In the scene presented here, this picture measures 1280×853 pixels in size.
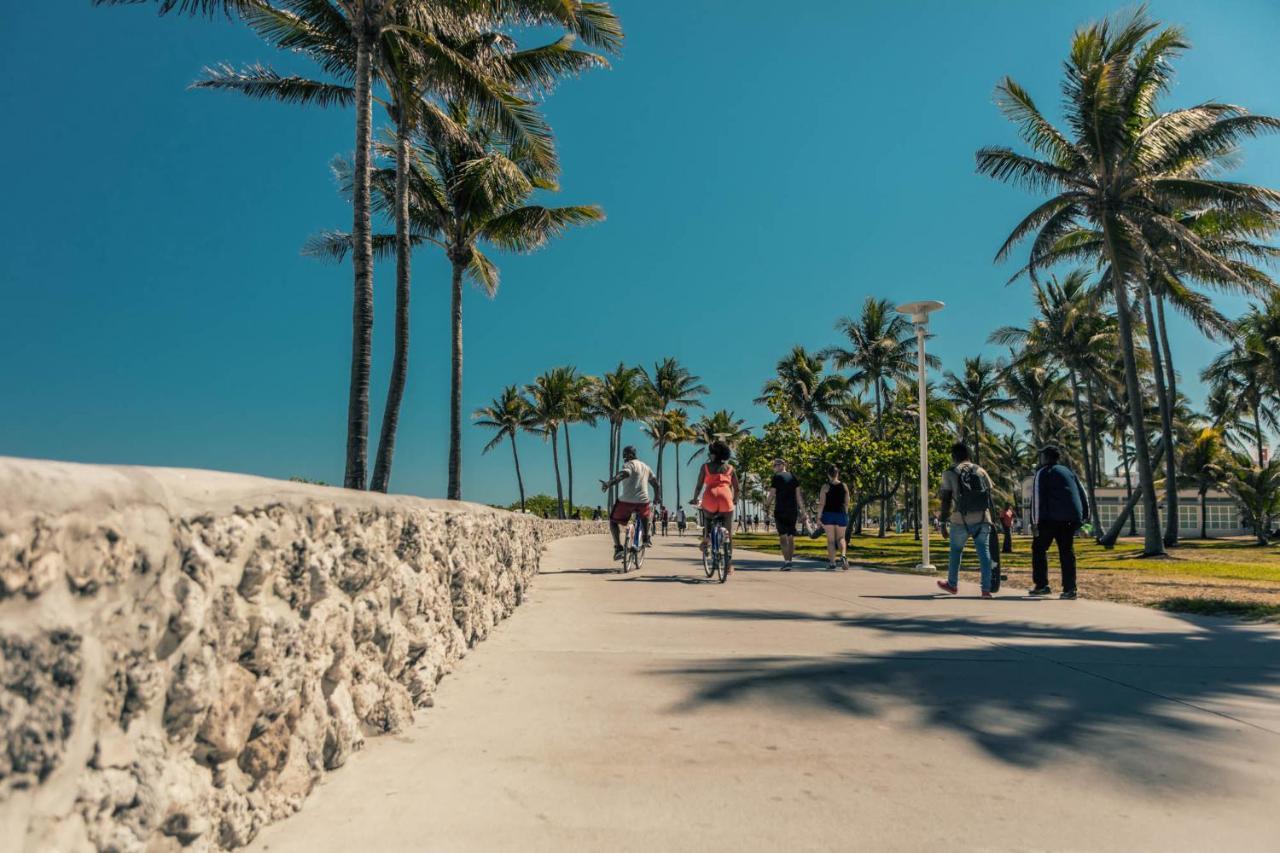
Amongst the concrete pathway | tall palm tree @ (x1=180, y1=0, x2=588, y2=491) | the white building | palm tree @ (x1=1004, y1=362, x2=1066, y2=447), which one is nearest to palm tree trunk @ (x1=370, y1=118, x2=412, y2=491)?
tall palm tree @ (x1=180, y1=0, x2=588, y2=491)

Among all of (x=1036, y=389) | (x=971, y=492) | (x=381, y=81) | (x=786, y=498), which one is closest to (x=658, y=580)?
(x=786, y=498)

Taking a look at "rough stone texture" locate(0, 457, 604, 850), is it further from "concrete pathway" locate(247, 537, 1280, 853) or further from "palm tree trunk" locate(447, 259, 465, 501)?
"palm tree trunk" locate(447, 259, 465, 501)

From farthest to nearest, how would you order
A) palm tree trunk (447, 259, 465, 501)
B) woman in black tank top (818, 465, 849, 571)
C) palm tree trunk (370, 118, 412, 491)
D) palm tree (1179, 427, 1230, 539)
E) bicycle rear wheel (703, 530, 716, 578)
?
palm tree (1179, 427, 1230, 539) → palm tree trunk (447, 259, 465, 501) → palm tree trunk (370, 118, 412, 491) → woman in black tank top (818, 465, 849, 571) → bicycle rear wheel (703, 530, 716, 578)

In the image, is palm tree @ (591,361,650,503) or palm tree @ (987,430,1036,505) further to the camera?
palm tree @ (987,430,1036,505)

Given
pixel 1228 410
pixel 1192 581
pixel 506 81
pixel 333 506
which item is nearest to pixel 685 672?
pixel 333 506

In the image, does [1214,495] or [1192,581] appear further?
[1214,495]

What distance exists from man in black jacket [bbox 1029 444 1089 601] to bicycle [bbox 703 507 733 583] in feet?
12.1

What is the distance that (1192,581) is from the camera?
11797 millimetres

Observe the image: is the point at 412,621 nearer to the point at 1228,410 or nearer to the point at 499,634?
the point at 499,634

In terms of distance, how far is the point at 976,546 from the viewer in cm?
888

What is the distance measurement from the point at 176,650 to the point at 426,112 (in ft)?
49.9

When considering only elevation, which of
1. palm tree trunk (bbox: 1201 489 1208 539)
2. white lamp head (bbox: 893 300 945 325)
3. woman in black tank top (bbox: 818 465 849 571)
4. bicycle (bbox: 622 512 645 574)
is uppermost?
white lamp head (bbox: 893 300 945 325)

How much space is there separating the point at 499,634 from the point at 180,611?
167 inches

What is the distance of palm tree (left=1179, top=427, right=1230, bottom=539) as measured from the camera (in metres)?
41.3
